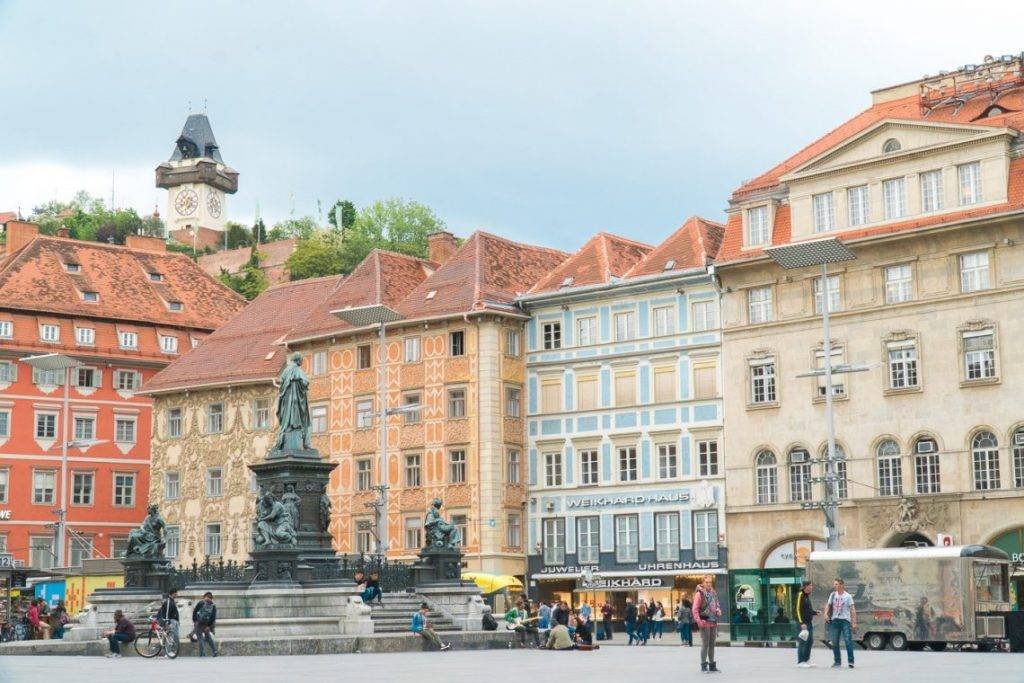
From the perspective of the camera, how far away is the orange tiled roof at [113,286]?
3273 inches

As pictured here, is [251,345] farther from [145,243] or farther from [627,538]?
[627,538]

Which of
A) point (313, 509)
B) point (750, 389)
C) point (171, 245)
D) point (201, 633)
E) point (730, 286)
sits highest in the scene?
point (171, 245)

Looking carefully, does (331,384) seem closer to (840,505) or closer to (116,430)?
(116,430)

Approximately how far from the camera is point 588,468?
66.8 meters

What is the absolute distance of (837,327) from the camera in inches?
2375

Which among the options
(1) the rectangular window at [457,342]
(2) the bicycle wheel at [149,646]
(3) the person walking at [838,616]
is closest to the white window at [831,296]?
(1) the rectangular window at [457,342]

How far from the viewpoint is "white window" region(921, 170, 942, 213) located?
5784 centimetres

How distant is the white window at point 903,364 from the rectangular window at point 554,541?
49.2 ft

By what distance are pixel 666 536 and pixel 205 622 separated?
3057cm

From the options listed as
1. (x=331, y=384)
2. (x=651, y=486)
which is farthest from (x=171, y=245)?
(x=651, y=486)

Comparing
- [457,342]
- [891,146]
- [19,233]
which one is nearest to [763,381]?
[891,146]

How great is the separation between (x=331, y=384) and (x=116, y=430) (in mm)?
15924

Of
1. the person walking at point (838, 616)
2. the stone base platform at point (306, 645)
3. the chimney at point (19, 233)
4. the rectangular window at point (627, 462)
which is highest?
the chimney at point (19, 233)

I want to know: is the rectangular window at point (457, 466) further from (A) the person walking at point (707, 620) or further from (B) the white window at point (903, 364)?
(A) the person walking at point (707, 620)
